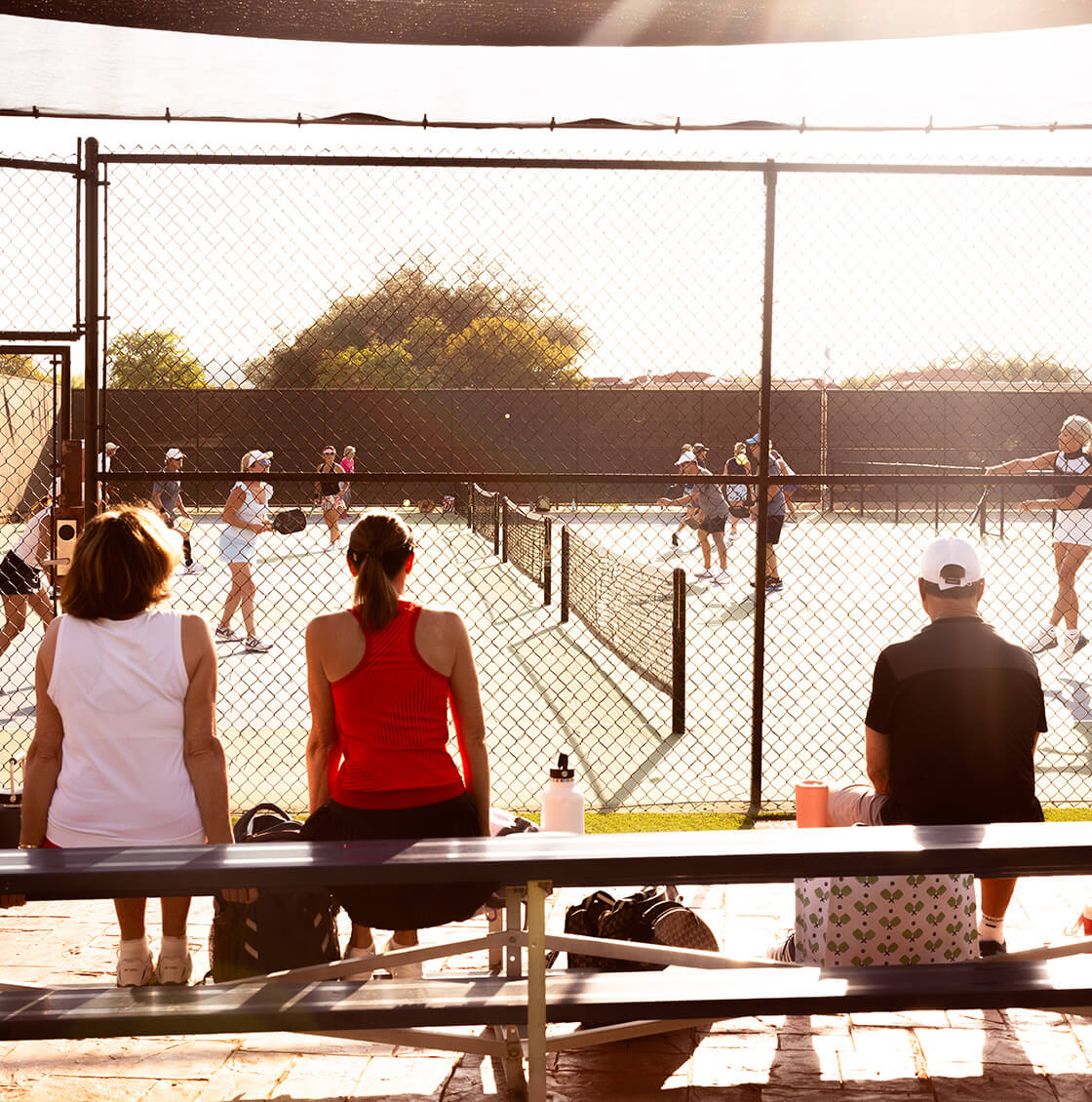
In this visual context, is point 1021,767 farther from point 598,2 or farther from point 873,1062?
point 598,2

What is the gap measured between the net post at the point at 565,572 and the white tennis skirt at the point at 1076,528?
16.1 ft

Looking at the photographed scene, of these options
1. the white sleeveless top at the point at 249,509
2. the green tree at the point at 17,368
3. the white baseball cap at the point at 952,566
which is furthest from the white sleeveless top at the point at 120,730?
the green tree at the point at 17,368

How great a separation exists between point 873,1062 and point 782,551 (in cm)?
2069

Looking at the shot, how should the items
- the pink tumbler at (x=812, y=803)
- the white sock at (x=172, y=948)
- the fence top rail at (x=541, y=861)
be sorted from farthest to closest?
the pink tumbler at (x=812, y=803) < the white sock at (x=172, y=948) < the fence top rail at (x=541, y=861)

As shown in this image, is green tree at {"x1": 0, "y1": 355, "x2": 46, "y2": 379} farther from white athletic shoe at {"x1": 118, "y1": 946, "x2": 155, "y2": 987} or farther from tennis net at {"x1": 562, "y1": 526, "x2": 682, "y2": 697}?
white athletic shoe at {"x1": 118, "y1": 946, "x2": 155, "y2": 987}

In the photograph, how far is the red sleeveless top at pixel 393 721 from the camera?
3.55 meters

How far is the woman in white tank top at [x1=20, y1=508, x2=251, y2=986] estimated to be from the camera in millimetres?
3391

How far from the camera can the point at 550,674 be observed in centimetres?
1058

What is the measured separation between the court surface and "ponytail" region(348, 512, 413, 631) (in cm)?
333

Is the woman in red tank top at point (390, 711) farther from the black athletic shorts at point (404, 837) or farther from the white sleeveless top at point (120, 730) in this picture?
the white sleeveless top at point (120, 730)

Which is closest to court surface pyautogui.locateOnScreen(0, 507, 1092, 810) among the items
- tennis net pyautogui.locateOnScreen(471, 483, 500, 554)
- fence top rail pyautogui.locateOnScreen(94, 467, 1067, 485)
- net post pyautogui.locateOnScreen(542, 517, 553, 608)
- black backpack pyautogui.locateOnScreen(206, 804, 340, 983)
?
net post pyautogui.locateOnScreen(542, 517, 553, 608)

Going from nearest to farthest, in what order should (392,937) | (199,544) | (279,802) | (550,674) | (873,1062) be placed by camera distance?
(873,1062)
(392,937)
(279,802)
(550,674)
(199,544)

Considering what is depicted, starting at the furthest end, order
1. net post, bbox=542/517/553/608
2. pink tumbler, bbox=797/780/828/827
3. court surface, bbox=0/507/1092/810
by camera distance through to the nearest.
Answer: net post, bbox=542/517/553/608
court surface, bbox=0/507/1092/810
pink tumbler, bbox=797/780/828/827

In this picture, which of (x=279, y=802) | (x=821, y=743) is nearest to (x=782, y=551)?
(x=821, y=743)
